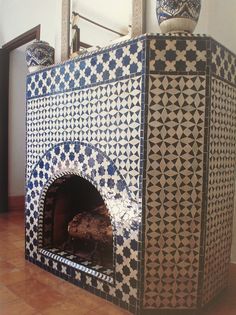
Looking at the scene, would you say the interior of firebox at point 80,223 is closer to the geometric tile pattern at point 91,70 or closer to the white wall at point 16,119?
the geometric tile pattern at point 91,70

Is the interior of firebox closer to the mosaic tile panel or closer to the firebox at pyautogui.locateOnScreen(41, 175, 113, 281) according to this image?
the firebox at pyautogui.locateOnScreen(41, 175, 113, 281)

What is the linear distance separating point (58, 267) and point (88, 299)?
1.27ft

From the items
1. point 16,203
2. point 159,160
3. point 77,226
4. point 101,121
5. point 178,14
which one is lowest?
point 16,203

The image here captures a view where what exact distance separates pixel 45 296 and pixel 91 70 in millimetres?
1372

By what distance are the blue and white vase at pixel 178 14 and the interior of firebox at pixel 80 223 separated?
3.71 ft

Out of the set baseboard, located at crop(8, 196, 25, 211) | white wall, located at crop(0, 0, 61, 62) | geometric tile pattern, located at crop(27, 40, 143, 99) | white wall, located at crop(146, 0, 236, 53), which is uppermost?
white wall, located at crop(0, 0, 61, 62)

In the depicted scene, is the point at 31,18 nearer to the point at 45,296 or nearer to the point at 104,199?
the point at 104,199

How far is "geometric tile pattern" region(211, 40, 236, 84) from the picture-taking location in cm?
158

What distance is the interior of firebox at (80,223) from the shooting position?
2.07m

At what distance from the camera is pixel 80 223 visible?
85.2 inches

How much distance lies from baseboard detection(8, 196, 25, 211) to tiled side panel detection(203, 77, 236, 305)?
310cm

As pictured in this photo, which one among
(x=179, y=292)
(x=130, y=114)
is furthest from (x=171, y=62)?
(x=179, y=292)

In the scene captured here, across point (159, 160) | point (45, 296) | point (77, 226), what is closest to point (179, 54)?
point (159, 160)

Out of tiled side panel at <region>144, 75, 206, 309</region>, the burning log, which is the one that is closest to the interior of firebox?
the burning log
